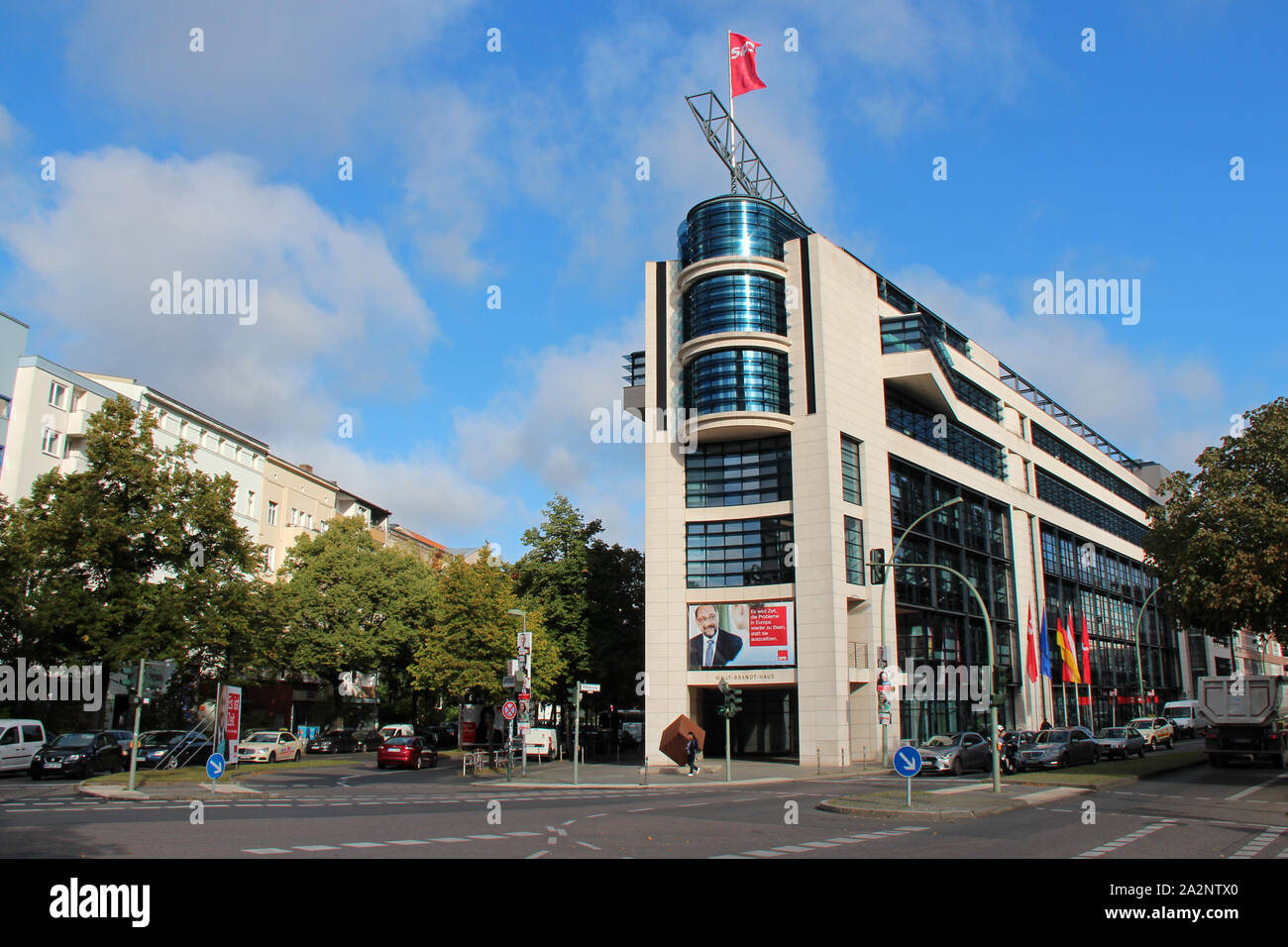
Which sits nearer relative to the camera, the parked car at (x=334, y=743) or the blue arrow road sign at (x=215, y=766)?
the blue arrow road sign at (x=215, y=766)

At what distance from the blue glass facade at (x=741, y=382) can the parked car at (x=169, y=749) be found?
2542 centimetres

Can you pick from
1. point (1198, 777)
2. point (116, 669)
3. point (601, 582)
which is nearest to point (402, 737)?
point (116, 669)

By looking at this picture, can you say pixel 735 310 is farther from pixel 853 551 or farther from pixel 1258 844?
pixel 1258 844

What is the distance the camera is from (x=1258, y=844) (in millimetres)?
14227

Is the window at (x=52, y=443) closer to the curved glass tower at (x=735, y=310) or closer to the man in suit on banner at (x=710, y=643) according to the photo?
the curved glass tower at (x=735, y=310)

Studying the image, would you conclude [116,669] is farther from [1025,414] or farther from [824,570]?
[1025,414]

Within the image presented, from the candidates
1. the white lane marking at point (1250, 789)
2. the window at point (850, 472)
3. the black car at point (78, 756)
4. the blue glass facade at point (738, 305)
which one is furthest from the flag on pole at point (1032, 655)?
the black car at point (78, 756)

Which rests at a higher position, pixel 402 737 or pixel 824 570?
pixel 824 570

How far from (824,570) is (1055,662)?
3336 cm

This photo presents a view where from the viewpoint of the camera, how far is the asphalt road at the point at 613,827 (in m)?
12.8

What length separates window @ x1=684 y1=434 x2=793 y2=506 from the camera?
A: 45.0 m

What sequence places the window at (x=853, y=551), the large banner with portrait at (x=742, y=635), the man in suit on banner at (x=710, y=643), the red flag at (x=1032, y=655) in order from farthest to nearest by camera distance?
the red flag at (x=1032, y=655) → the window at (x=853, y=551) → the man in suit on banner at (x=710, y=643) → the large banner with portrait at (x=742, y=635)

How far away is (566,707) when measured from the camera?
52312mm

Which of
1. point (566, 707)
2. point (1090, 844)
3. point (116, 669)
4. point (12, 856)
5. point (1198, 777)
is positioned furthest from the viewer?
point (566, 707)
